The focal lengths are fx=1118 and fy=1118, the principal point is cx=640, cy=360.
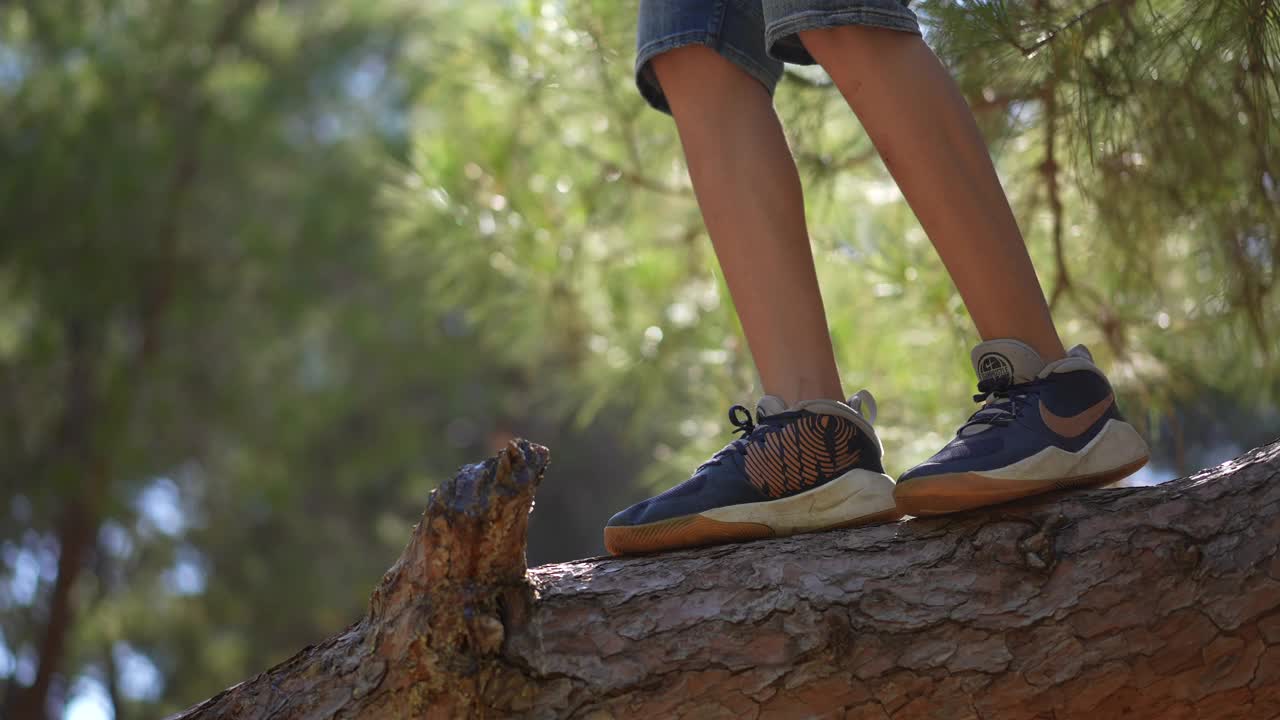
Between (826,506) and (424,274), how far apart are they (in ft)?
13.1

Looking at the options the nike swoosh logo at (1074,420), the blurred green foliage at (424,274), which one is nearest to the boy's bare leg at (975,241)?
the nike swoosh logo at (1074,420)

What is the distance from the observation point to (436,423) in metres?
7.22

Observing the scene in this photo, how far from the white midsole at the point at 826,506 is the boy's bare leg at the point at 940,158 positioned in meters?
0.17

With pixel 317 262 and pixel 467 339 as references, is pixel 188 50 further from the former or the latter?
pixel 467 339

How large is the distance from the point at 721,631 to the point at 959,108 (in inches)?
18.4

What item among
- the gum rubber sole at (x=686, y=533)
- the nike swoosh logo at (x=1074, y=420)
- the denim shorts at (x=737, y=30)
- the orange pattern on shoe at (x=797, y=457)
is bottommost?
the nike swoosh logo at (x=1074, y=420)

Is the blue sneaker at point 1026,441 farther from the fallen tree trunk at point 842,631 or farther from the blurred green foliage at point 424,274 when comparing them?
the blurred green foliage at point 424,274

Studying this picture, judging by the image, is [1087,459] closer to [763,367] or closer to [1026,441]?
[1026,441]

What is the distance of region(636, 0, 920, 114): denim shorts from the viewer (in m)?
0.92

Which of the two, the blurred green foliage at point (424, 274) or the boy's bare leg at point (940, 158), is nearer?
the boy's bare leg at point (940, 158)

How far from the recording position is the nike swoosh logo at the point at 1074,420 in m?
0.91

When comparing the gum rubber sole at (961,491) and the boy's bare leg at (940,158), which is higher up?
the boy's bare leg at (940,158)

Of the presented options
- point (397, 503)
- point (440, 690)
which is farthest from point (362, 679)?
point (397, 503)

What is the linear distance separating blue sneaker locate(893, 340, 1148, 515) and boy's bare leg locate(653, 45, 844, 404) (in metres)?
0.13
